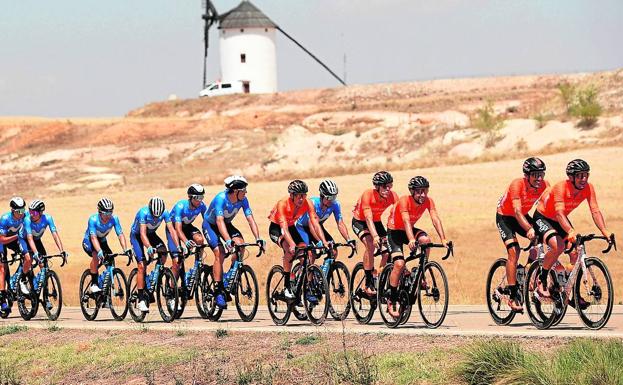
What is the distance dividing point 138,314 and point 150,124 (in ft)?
259

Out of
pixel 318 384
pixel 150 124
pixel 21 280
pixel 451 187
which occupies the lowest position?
pixel 318 384

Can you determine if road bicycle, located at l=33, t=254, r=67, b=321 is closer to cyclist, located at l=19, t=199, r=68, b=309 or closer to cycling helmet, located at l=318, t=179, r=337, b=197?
cyclist, located at l=19, t=199, r=68, b=309

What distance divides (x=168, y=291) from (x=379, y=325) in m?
4.42

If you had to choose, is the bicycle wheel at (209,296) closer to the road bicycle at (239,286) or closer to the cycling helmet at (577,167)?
the road bicycle at (239,286)

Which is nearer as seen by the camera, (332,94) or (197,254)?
(197,254)

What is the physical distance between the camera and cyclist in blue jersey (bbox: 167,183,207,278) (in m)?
21.6

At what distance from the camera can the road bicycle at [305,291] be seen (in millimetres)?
19328

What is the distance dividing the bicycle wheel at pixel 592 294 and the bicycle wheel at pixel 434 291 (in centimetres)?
185

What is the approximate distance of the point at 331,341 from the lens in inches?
652

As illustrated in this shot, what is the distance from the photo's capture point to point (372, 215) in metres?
19.8

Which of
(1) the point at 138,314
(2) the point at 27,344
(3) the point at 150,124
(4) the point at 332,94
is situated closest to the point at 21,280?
(1) the point at 138,314

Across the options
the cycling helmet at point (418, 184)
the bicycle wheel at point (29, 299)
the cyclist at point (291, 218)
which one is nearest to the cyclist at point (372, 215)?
the cyclist at point (291, 218)

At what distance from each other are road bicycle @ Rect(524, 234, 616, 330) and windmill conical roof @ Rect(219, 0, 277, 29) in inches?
4384

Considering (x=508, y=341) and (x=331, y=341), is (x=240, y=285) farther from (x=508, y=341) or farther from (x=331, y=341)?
(x=508, y=341)
